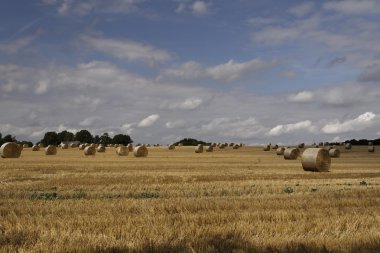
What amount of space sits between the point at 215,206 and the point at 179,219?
183 cm

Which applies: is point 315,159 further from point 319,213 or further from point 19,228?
point 19,228

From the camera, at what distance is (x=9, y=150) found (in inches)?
1597

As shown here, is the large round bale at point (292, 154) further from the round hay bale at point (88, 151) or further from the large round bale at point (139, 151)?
the round hay bale at point (88, 151)

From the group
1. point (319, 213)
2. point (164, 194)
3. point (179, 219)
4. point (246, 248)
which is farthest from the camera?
point (164, 194)

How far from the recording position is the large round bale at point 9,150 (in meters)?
40.2

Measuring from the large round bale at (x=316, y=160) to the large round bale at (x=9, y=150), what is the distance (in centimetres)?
2292

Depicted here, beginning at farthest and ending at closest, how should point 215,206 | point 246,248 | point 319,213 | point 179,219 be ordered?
point 215,206 < point 319,213 < point 179,219 < point 246,248

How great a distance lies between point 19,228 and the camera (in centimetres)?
851

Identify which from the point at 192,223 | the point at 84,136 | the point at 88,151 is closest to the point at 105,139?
the point at 84,136

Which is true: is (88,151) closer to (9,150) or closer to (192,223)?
(9,150)

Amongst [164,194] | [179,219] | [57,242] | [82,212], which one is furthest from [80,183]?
[57,242]

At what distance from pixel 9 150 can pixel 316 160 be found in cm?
2401

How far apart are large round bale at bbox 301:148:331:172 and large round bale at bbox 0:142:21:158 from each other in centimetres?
2292

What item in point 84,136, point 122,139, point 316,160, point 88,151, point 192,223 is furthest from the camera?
point 84,136
